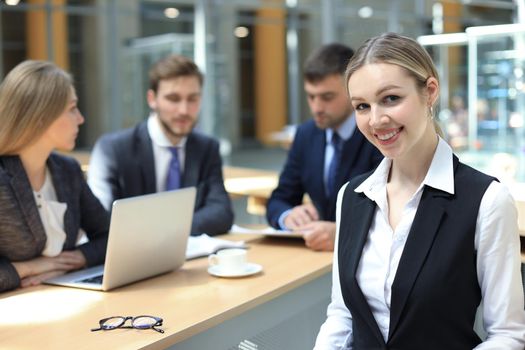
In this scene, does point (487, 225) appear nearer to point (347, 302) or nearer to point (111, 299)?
point (347, 302)

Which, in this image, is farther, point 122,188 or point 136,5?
point 136,5

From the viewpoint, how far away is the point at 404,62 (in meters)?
1.60

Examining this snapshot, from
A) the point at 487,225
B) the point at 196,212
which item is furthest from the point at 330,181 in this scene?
the point at 487,225

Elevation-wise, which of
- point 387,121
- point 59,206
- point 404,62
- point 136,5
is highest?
point 136,5

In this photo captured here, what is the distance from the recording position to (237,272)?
2.30 meters

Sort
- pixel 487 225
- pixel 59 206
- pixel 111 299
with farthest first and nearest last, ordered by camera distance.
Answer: pixel 59 206 < pixel 111 299 < pixel 487 225

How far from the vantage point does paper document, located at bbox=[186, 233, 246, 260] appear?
2656 millimetres

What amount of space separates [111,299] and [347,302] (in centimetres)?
78

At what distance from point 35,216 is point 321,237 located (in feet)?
3.54

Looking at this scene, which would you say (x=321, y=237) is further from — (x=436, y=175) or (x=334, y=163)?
(x=436, y=175)

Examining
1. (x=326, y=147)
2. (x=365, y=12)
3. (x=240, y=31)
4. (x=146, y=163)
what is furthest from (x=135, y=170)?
(x=240, y=31)

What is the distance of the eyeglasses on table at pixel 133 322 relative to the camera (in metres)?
1.77

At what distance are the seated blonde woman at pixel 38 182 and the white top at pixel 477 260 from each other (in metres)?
1.07

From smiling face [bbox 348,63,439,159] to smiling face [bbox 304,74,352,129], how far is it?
1451mm
